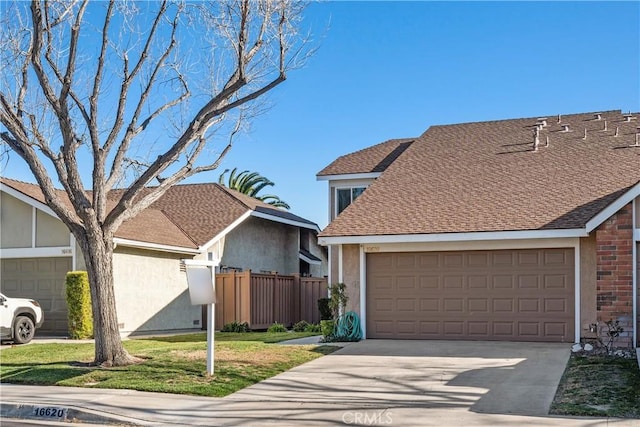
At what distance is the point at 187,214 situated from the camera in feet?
94.4

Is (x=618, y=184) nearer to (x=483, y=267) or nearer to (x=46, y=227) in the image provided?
(x=483, y=267)

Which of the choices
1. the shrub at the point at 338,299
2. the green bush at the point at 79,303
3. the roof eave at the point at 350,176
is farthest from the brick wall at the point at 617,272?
the green bush at the point at 79,303

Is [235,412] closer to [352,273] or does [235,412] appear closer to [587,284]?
[352,273]

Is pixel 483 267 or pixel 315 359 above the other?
pixel 483 267

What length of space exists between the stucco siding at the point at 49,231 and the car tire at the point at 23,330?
3010 millimetres

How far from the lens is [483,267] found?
61.4 ft

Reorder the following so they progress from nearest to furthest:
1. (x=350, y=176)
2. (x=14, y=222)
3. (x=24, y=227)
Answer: (x=24, y=227) < (x=14, y=222) < (x=350, y=176)

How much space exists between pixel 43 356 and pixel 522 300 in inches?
424

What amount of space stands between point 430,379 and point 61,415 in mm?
5988

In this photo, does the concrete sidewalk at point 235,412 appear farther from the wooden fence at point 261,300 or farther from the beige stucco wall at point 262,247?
the beige stucco wall at point 262,247

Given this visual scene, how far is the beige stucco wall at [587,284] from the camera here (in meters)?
17.5

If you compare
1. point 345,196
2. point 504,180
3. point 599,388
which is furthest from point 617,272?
point 345,196

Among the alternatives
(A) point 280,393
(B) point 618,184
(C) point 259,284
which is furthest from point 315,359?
(C) point 259,284

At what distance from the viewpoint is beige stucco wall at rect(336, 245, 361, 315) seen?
64.9ft
